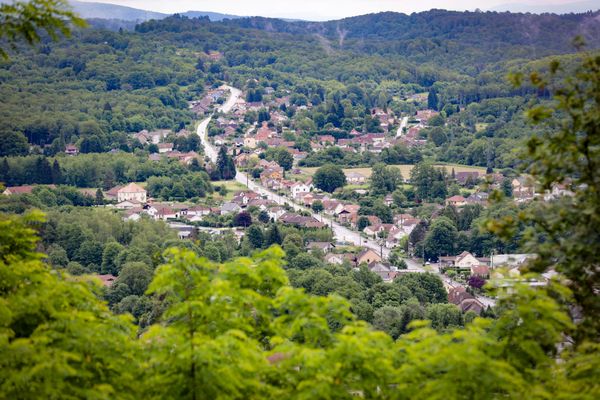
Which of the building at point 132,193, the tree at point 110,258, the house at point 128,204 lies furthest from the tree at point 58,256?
the building at point 132,193

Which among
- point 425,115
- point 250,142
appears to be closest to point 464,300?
point 250,142

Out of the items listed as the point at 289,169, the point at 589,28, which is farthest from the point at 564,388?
the point at 589,28

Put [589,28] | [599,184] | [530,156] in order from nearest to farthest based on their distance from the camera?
[599,184] → [530,156] → [589,28]

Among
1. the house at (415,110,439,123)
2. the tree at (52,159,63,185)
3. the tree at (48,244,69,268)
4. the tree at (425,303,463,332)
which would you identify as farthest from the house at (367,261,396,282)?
the house at (415,110,439,123)

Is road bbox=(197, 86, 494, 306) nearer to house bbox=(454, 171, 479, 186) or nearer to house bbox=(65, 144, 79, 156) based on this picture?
house bbox=(65, 144, 79, 156)

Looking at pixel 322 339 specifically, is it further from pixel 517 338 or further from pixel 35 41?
pixel 35 41

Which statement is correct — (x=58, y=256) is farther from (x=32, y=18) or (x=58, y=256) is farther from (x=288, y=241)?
(x=32, y=18)
